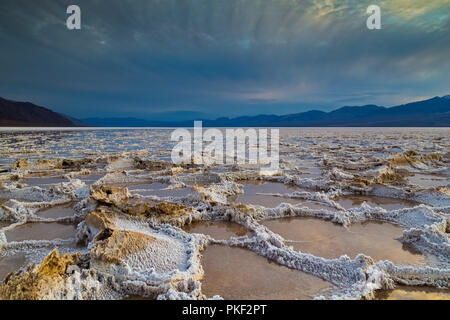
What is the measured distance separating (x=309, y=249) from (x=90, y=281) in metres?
2.69

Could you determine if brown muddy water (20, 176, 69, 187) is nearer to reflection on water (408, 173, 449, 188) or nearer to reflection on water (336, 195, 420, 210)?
reflection on water (336, 195, 420, 210)

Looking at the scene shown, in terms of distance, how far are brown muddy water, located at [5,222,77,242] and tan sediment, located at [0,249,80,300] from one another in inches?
60.9

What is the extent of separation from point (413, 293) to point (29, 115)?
15023cm

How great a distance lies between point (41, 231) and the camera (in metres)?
4.07

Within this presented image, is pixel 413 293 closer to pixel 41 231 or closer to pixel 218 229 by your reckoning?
pixel 218 229

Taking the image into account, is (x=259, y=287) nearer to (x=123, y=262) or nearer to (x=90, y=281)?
(x=123, y=262)

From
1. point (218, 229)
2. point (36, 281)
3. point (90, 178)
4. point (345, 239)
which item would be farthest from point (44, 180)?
point (345, 239)

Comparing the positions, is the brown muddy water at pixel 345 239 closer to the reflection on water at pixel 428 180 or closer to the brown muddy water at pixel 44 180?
the reflection on water at pixel 428 180

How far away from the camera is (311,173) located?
9086 mm

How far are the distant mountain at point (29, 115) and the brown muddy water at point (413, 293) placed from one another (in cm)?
12712

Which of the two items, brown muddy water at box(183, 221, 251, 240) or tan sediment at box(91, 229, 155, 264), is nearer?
tan sediment at box(91, 229, 155, 264)

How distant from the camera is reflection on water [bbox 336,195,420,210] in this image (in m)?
5.38

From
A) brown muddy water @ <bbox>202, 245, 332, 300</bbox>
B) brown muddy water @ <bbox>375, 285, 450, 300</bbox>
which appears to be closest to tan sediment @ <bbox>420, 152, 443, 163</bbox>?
brown muddy water @ <bbox>375, 285, 450, 300</bbox>

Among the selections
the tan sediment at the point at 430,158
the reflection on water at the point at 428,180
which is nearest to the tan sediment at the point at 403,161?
the tan sediment at the point at 430,158
